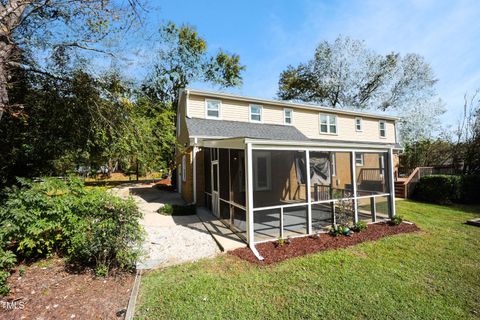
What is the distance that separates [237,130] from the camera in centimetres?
1180

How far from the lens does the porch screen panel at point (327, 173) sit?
7.84 meters

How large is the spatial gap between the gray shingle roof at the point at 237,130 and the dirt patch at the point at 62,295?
6.96 m

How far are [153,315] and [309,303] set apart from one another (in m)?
2.44

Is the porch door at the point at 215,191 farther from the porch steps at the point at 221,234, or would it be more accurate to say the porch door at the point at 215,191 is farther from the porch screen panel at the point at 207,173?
the porch screen panel at the point at 207,173

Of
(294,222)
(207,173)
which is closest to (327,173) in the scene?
(294,222)

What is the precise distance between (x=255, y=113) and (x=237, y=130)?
2885 millimetres

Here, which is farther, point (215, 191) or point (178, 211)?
point (178, 211)

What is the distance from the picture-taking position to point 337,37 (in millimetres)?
26734

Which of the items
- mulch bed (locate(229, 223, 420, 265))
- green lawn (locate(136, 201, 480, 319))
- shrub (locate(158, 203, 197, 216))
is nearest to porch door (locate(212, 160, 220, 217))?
shrub (locate(158, 203, 197, 216))

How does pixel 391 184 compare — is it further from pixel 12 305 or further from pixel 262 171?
pixel 12 305

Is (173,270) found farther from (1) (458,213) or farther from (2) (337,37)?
(2) (337,37)

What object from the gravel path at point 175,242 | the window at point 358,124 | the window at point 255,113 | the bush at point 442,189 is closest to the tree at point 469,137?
the bush at point 442,189

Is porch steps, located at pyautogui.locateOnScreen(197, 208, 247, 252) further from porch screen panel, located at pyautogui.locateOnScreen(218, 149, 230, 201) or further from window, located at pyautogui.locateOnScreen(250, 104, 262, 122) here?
window, located at pyautogui.locateOnScreen(250, 104, 262, 122)

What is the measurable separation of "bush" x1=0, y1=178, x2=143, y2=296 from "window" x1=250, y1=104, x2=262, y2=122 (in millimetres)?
10407
